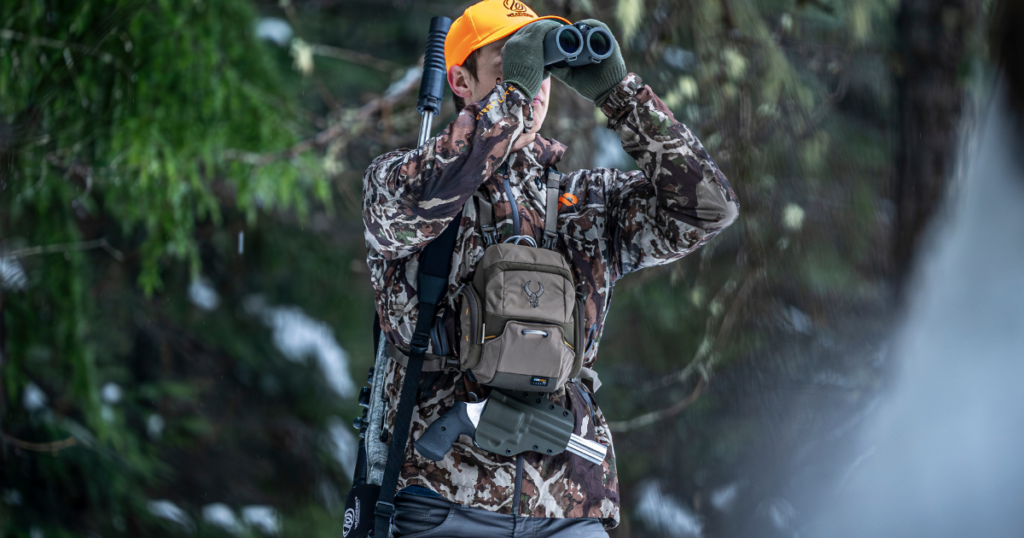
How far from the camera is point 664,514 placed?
310 cm

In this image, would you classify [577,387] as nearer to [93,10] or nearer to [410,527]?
[410,527]

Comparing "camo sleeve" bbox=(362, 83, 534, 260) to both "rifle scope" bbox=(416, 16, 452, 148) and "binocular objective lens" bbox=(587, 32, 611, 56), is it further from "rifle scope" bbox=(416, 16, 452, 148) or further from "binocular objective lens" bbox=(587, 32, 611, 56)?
"rifle scope" bbox=(416, 16, 452, 148)

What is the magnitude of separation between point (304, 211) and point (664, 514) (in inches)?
81.2

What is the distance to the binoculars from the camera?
1.06 meters

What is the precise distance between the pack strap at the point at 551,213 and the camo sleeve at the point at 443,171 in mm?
150

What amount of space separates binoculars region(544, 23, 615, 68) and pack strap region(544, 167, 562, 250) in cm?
20

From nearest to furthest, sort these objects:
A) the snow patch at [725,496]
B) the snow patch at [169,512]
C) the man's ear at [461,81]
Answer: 1. the man's ear at [461,81]
2. the snow patch at [725,496]
3. the snow patch at [169,512]

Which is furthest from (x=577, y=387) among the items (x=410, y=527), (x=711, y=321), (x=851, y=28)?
(x=851, y=28)

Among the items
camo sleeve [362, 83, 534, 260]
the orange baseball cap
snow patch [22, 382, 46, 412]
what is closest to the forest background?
snow patch [22, 382, 46, 412]

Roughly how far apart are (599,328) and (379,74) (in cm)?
249

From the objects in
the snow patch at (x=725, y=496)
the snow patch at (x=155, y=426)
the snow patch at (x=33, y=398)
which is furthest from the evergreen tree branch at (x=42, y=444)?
the snow patch at (x=725, y=496)

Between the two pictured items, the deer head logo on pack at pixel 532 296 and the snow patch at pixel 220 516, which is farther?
the snow patch at pixel 220 516

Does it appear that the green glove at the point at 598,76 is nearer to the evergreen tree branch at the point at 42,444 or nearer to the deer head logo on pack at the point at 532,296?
the deer head logo on pack at the point at 532,296

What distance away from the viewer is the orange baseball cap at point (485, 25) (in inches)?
47.1
